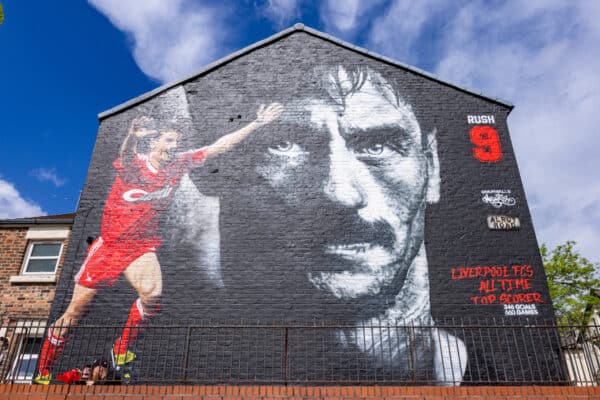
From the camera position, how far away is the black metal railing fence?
10.2 m

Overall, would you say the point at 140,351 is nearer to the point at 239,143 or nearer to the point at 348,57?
the point at 239,143

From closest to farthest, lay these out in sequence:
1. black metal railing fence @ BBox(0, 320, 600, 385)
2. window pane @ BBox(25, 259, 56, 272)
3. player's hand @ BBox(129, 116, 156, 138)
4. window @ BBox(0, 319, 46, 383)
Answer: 1. window @ BBox(0, 319, 46, 383)
2. black metal railing fence @ BBox(0, 320, 600, 385)
3. window pane @ BBox(25, 259, 56, 272)
4. player's hand @ BBox(129, 116, 156, 138)

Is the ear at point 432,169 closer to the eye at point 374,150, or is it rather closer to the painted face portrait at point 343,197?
the painted face portrait at point 343,197

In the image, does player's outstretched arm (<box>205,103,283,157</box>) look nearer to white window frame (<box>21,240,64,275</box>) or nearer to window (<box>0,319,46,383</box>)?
white window frame (<box>21,240,64,275</box>)

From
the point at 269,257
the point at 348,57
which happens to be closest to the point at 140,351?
the point at 269,257

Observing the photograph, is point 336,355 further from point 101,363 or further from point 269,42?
point 269,42

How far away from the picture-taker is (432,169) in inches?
498

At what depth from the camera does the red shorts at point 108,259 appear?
450 inches

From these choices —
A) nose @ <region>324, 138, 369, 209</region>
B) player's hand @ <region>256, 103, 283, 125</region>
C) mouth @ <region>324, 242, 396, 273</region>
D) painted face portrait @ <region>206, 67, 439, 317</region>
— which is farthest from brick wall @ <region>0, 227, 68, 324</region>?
nose @ <region>324, 138, 369, 209</region>

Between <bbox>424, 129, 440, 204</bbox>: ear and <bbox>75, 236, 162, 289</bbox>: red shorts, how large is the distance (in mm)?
7459

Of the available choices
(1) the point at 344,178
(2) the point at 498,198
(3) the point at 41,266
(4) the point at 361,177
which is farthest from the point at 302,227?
(3) the point at 41,266

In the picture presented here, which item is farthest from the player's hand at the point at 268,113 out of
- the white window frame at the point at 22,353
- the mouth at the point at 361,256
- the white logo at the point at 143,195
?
the white window frame at the point at 22,353

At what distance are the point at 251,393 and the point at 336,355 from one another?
132 inches

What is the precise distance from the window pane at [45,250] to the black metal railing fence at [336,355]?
10.1 feet
